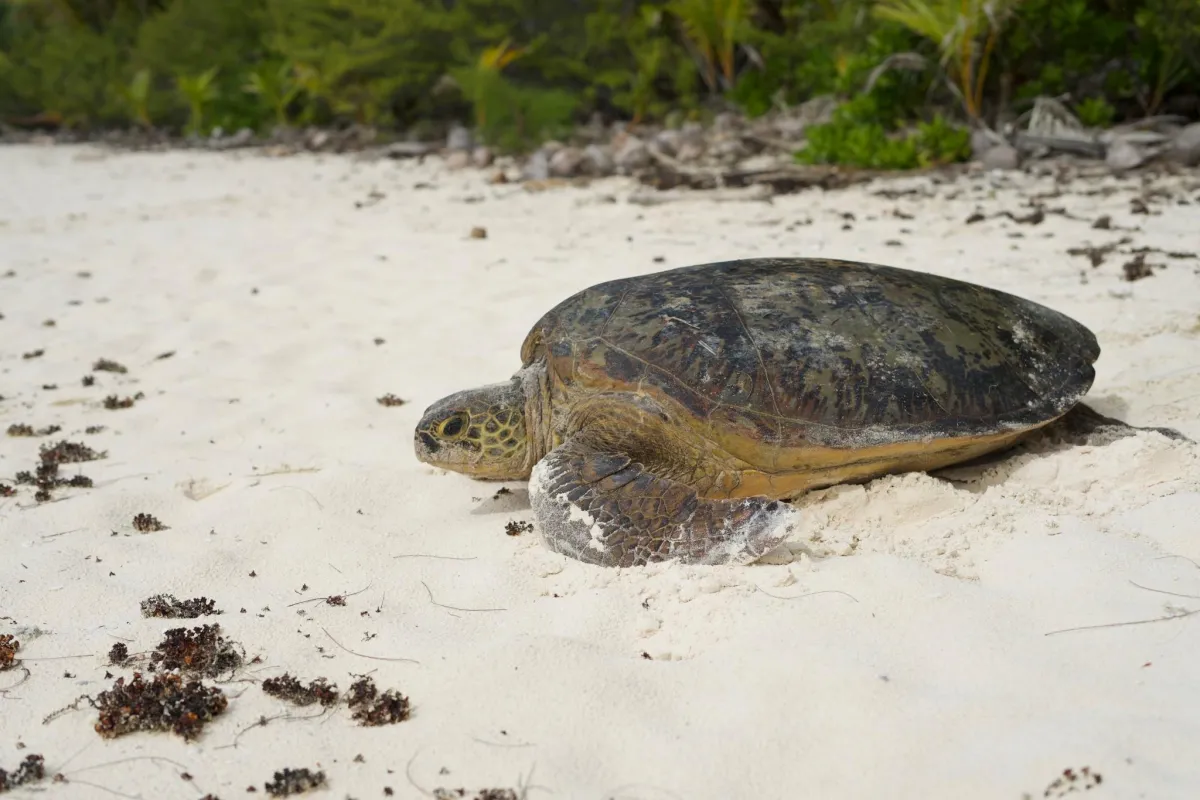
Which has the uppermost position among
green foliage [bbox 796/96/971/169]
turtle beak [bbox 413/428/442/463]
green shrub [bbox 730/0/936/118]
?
green shrub [bbox 730/0/936/118]

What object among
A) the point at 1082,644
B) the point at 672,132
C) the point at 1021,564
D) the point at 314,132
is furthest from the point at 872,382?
the point at 314,132

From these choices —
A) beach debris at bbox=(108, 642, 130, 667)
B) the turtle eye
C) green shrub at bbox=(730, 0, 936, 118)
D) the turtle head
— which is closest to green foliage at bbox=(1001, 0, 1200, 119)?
green shrub at bbox=(730, 0, 936, 118)

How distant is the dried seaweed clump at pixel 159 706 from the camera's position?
1.72 metres

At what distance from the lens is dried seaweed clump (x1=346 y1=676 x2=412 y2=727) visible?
176 cm

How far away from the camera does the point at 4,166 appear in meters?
11.7

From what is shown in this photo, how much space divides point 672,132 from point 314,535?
8.25 meters

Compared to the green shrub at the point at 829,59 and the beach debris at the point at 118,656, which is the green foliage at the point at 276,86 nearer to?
the green shrub at the point at 829,59

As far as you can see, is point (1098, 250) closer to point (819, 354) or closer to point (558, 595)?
point (819, 354)

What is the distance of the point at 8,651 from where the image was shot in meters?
1.96

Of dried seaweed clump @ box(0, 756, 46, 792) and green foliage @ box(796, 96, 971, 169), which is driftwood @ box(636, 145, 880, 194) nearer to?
green foliage @ box(796, 96, 971, 169)

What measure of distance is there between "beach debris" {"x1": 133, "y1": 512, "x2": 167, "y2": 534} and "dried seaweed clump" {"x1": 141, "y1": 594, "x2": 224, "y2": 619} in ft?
1.62

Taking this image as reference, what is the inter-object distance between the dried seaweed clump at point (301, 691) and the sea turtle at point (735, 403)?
0.73 m

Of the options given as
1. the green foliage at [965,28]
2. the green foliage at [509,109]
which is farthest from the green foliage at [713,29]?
the green foliage at [965,28]

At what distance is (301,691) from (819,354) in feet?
5.21
